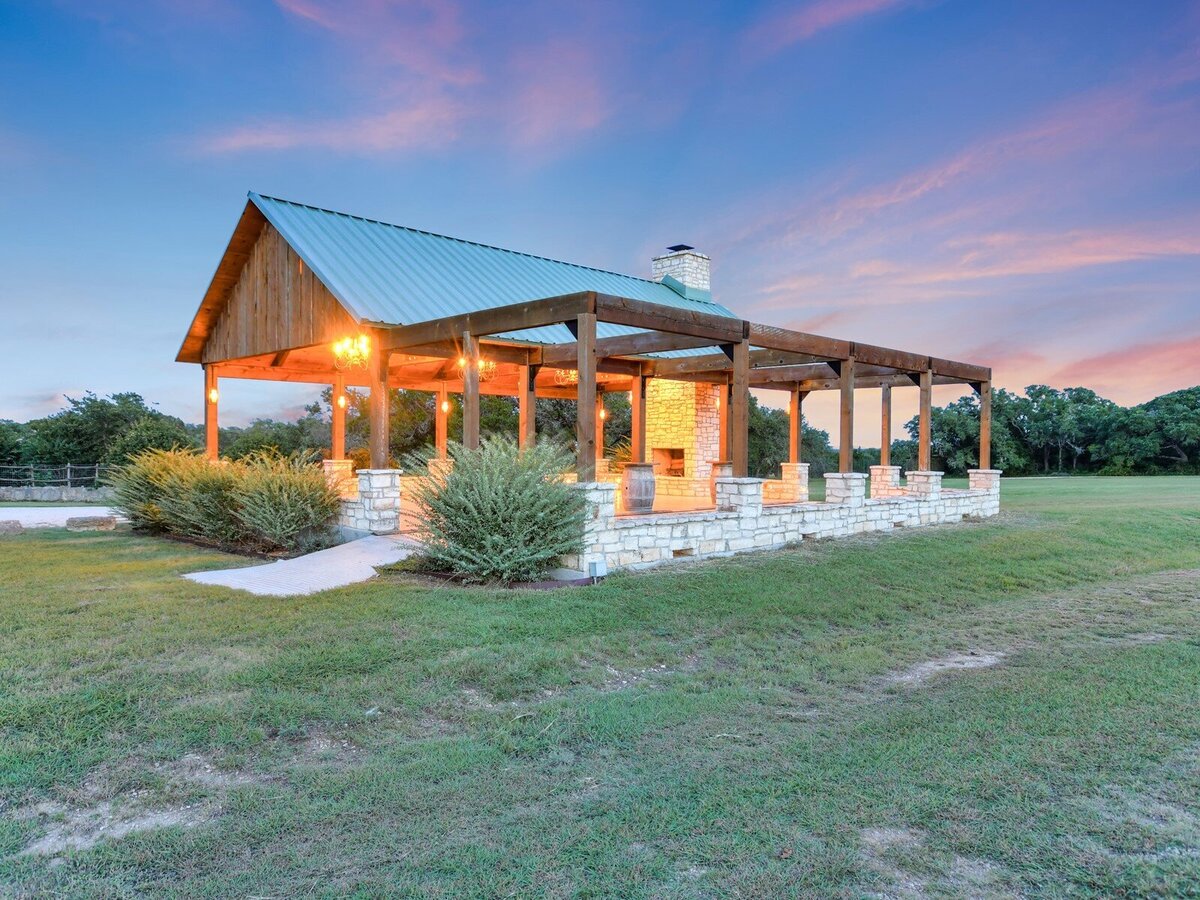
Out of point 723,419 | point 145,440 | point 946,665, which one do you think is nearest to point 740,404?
point 946,665

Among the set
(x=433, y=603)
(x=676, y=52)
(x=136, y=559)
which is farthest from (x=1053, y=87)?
(x=136, y=559)

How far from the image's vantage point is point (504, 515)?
7.72 m

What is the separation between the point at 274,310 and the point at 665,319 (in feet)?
27.2

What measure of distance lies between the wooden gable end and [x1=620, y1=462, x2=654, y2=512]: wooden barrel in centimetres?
483

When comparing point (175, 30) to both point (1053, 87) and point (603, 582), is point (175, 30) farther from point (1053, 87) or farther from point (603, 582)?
point (1053, 87)

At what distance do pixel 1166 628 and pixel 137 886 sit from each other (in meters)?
8.35

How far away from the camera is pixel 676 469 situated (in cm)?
1705

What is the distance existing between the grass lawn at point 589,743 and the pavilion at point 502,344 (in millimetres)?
2997

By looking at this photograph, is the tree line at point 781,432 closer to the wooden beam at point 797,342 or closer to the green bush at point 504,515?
the wooden beam at point 797,342

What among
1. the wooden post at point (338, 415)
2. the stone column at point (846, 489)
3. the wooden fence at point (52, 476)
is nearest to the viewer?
the stone column at point (846, 489)

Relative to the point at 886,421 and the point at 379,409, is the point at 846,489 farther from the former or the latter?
the point at 379,409

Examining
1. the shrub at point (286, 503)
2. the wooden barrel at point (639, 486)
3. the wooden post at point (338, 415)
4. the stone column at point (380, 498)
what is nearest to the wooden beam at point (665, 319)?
the wooden barrel at point (639, 486)

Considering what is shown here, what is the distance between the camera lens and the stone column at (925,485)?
44.3 ft

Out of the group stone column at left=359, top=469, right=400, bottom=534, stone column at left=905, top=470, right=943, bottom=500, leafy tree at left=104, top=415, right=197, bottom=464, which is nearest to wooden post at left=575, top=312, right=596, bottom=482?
stone column at left=359, top=469, right=400, bottom=534
